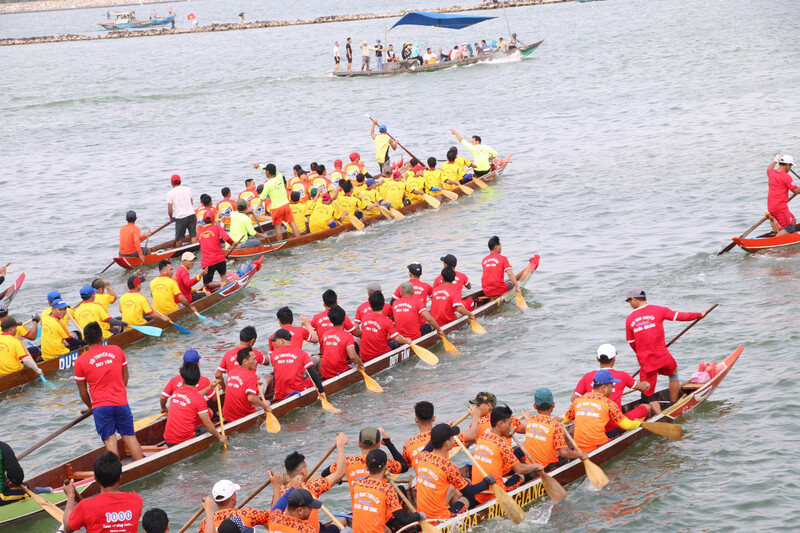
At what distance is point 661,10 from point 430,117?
47.3 meters

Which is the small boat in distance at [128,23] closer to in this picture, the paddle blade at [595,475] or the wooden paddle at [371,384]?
the wooden paddle at [371,384]

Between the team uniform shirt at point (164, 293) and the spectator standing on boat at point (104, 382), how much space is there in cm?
563

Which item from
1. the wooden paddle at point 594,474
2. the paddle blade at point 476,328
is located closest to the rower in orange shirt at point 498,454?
the wooden paddle at point 594,474

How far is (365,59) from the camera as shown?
52.1 m

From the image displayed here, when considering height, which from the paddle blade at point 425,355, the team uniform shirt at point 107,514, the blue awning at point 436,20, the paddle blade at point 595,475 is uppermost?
the blue awning at point 436,20

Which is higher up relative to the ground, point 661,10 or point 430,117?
point 661,10

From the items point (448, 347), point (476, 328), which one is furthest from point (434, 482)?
point (476, 328)

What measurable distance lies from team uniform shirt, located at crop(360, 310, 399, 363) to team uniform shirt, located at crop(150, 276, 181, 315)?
15.7 ft

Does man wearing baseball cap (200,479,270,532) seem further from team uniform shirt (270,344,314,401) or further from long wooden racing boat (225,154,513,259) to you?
long wooden racing boat (225,154,513,259)

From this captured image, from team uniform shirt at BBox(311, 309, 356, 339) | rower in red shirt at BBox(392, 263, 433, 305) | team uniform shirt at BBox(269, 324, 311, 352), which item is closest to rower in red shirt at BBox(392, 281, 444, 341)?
rower in red shirt at BBox(392, 263, 433, 305)

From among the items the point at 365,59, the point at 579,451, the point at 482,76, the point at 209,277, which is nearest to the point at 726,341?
the point at 579,451

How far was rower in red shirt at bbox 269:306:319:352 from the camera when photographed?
42.9 feet

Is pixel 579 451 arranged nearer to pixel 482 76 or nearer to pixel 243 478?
pixel 243 478

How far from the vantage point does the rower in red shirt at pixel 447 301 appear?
1515 cm
